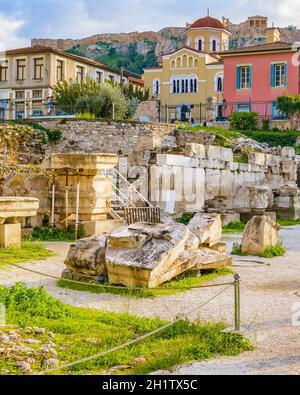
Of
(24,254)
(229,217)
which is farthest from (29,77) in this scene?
(24,254)

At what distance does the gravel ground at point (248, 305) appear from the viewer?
634 centimetres

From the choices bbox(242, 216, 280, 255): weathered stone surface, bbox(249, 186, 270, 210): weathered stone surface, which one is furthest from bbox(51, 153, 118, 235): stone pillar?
bbox(249, 186, 270, 210): weathered stone surface

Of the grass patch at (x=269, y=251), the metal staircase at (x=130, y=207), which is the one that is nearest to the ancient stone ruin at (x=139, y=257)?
the grass patch at (x=269, y=251)

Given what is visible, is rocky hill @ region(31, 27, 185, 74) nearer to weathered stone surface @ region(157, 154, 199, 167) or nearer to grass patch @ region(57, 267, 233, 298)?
weathered stone surface @ region(157, 154, 199, 167)

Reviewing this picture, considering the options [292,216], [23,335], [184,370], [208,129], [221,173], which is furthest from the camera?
[208,129]

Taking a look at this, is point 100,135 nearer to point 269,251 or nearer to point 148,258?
point 269,251

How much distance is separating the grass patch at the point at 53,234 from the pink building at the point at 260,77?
3244 centimetres

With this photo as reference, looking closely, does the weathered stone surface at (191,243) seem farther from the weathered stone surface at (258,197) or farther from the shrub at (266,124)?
the shrub at (266,124)

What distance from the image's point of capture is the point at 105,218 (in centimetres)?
1736

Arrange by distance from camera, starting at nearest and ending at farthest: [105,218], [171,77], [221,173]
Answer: [105,218], [221,173], [171,77]

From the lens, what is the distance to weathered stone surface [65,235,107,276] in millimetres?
10594

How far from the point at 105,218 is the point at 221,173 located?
25.4 ft

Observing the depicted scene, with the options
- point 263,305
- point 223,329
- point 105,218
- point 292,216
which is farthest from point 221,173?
point 223,329

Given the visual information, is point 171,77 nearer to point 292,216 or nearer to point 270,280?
point 292,216
